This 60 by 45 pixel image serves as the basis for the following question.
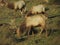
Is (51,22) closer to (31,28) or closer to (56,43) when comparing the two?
(31,28)

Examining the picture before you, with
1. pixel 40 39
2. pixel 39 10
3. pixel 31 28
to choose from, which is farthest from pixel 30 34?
pixel 39 10

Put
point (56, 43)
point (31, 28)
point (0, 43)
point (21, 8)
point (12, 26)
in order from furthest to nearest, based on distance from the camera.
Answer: point (21, 8), point (12, 26), point (31, 28), point (0, 43), point (56, 43)

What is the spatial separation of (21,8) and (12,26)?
6.69 m

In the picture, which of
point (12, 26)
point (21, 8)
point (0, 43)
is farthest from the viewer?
point (21, 8)

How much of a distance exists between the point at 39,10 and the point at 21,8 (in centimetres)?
329

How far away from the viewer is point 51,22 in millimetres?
17219

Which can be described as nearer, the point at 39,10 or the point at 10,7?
the point at 39,10

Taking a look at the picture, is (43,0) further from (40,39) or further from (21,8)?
(40,39)

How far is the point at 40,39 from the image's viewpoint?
13.5 m

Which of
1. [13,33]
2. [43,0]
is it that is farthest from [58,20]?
[43,0]

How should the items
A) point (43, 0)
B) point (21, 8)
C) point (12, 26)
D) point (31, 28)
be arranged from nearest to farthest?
point (31, 28) < point (12, 26) < point (21, 8) < point (43, 0)

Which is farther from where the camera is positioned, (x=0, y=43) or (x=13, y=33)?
(x=13, y=33)

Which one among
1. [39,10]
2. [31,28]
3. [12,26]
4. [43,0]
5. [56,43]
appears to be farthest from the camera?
[43,0]

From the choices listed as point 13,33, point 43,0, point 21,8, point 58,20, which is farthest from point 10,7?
point 13,33
